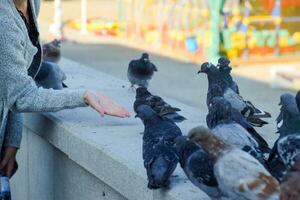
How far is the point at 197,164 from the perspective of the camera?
301cm

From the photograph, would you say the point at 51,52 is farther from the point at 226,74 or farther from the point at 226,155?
the point at 226,155

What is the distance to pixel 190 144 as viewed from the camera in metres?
3.11

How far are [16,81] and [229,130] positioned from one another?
1.07m

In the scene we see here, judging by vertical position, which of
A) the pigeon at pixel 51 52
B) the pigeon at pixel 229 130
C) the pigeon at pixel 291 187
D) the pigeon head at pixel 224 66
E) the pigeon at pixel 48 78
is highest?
the pigeon at pixel 291 187

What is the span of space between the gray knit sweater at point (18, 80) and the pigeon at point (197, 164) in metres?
0.92

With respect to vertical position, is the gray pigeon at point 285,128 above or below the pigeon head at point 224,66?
above

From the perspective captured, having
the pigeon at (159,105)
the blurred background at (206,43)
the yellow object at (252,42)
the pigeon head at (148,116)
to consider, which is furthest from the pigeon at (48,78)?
the yellow object at (252,42)

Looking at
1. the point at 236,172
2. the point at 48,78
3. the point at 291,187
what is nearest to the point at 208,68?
the point at 48,78

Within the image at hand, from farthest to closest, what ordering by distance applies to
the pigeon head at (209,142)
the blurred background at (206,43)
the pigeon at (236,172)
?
1. the blurred background at (206,43)
2. the pigeon head at (209,142)
3. the pigeon at (236,172)

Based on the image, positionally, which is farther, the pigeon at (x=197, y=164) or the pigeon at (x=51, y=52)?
the pigeon at (x=51, y=52)

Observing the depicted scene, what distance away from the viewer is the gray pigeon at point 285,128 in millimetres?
3102

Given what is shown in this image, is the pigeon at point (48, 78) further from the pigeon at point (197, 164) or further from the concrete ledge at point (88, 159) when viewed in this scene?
the pigeon at point (197, 164)

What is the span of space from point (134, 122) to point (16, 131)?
0.91 m

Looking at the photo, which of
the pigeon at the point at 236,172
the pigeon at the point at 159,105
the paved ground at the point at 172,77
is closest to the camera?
the pigeon at the point at 236,172
